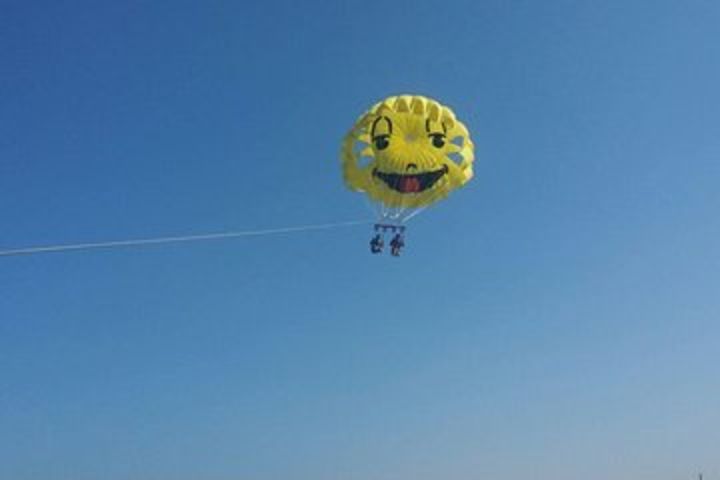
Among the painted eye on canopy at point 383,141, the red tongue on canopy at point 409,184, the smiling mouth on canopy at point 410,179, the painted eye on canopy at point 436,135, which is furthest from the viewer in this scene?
the red tongue on canopy at point 409,184

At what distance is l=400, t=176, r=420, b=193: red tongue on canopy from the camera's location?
36.6 metres

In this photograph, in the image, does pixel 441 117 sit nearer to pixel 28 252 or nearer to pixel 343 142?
pixel 343 142

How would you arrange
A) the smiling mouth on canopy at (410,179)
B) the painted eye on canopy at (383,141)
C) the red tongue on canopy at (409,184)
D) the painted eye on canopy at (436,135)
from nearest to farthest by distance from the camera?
the painted eye on canopy at (383,141) < the painted eye on canopy at (436,135) < the smiling mouth on canopy at (410,179) < the red tongue on canopy at (409,184)

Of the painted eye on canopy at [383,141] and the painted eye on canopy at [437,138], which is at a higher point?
the painted eye on canopy at [437,138]

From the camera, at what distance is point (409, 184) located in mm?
36781

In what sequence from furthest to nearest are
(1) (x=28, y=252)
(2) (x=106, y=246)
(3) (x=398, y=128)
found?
(3) (x=398, y=128), (2) (x=106, y=246), (1) (x=28, y=252)

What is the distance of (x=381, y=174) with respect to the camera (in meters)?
36.4

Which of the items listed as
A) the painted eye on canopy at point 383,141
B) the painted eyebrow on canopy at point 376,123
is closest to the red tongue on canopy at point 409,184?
the painted eye on canopy at point 383,141

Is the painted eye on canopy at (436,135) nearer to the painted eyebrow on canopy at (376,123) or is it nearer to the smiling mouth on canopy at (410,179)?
the smiling mouth on canopy at (410,179)

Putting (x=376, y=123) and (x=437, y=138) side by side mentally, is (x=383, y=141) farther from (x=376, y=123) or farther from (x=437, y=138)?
(x=437, y=138)

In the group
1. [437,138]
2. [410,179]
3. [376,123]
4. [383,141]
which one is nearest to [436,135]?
[437,138]

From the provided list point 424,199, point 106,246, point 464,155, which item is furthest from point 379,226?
point 106,246

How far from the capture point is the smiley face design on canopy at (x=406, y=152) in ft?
118

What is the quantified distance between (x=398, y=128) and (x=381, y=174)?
79.7 inches
